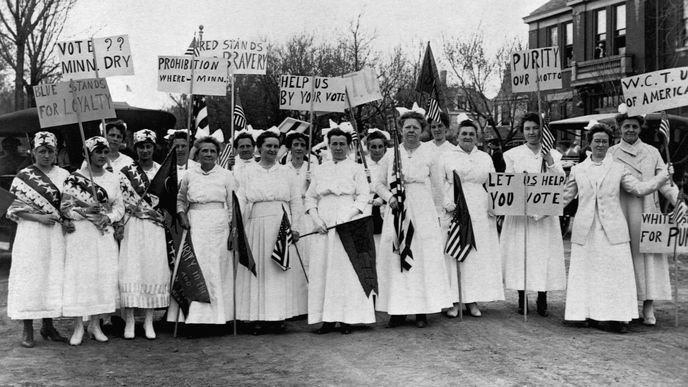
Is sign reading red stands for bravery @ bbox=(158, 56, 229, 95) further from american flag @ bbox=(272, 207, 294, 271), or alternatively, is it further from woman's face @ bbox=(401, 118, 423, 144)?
woman's face @ bbox=(401, 118, 423, 144)

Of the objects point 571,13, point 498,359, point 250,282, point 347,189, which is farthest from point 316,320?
point 571,13

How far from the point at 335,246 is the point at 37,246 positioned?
277 cm

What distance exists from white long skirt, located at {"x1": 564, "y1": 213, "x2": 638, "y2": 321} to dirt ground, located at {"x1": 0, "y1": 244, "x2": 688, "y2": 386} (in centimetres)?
20

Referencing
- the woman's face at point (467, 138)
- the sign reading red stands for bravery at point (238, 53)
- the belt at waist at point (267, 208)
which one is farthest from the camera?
the sign reading red stands for bravery at point (238, 53)

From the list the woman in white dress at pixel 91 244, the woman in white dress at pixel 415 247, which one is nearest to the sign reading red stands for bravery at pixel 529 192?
the woman in white dress at pixel 415 247

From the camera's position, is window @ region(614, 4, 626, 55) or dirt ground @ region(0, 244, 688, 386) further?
window @ region(614, 4, 626, 55)

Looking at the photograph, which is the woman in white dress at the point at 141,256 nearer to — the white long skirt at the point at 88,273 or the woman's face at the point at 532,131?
the white long skirt at the point at 88,273

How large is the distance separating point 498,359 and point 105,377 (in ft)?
10.3

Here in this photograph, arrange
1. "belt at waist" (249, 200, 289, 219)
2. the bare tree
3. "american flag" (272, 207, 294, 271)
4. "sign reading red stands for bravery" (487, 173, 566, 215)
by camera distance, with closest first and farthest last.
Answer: "american flag" (272, 207, 294, 271)
"belt at waist" (249, 200, 289, 219)
"sign reading red stands for bravery" (487, 173, 566, 215)
the bare tree

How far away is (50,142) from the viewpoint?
6961 millimetres

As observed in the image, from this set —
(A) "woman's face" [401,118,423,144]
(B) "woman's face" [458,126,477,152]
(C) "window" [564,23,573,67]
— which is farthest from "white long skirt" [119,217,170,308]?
(C) "window" [564,23,573,67]

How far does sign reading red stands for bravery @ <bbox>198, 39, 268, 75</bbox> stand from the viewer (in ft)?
32.7

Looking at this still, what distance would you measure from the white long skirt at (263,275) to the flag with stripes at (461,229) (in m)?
1.92

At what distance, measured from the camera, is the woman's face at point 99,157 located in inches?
280
